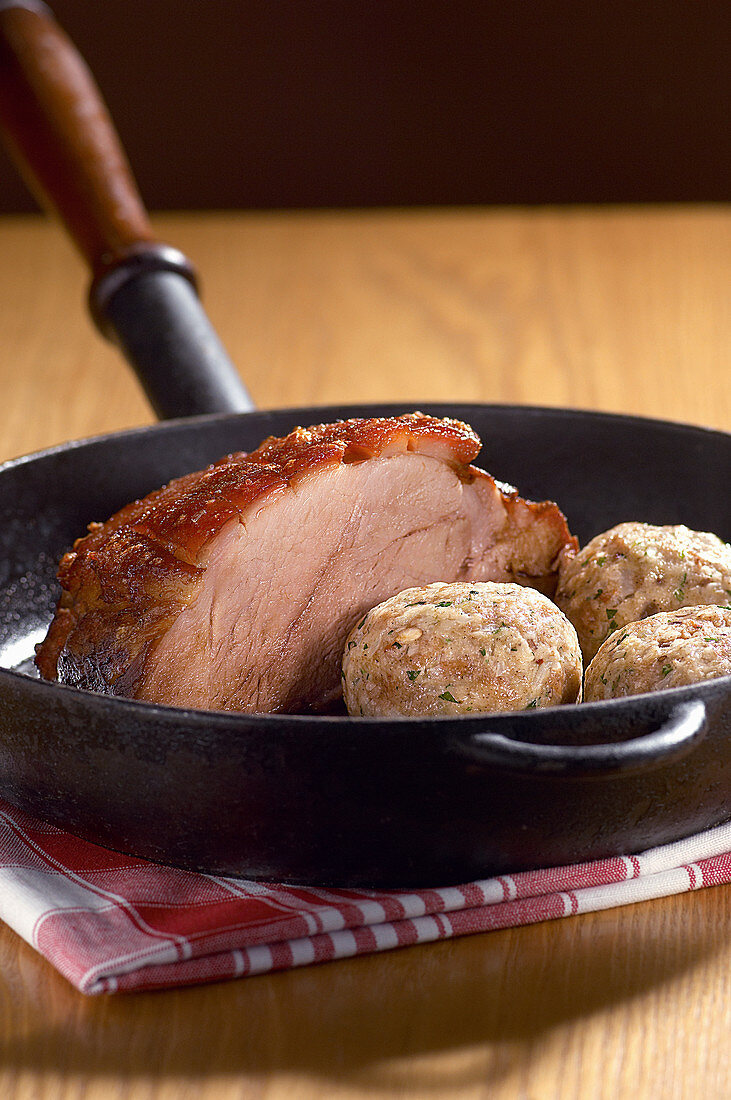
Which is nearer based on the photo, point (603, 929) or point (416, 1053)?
point (416, 1053)

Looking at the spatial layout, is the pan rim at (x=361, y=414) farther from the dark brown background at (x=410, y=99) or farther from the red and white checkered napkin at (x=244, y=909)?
the dark brown background at (x=410, y=99)

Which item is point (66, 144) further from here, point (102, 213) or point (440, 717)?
point (440, 717)

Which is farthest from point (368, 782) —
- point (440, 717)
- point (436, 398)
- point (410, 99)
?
point (410, 99)

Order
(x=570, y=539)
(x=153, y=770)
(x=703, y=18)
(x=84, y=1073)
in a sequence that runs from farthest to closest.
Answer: (x=703, y=18) < (x=570, y=539) < (x=153, y=770) < (x=84, y=1073)

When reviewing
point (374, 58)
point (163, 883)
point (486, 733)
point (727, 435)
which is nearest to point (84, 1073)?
point (163, 883)

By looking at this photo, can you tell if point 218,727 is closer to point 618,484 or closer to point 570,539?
point 570,539

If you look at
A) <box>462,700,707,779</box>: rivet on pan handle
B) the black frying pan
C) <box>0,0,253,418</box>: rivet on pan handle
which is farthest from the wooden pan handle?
<box>462,700,707,779</box>: rivet on pan handle
